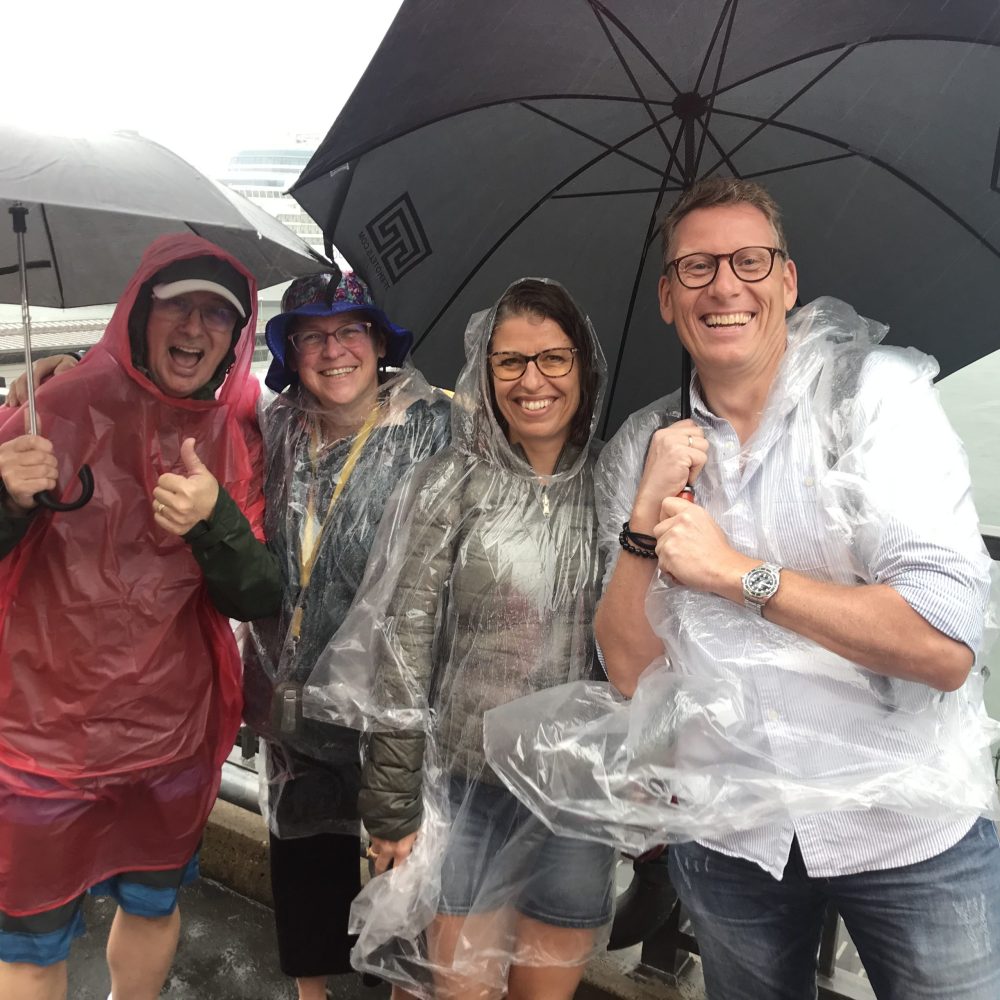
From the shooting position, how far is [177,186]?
1.59 metres

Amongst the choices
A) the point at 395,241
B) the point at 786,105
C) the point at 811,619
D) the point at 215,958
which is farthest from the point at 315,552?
the point at 215,958

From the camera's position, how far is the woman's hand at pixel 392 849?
5.51 feet

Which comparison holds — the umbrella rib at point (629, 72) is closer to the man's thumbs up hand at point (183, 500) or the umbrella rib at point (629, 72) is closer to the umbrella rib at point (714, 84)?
the umbrella rib at point (714, 84)

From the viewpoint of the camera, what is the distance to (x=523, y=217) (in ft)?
6.23

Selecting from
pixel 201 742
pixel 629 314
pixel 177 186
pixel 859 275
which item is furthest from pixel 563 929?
pixel 177 186

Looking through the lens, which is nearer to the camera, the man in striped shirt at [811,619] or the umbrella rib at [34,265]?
the man in striped shirt at [811,619]

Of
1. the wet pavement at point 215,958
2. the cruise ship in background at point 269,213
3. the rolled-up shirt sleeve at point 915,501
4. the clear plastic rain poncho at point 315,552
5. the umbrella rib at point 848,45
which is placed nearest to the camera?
the rolled-up shirt sleeve at point 915,501

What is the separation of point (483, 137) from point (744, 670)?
121 centimetres

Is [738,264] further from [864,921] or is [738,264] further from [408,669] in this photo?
[864,921]

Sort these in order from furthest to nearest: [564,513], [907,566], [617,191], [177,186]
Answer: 1. [617,191]
2. [564,513]
3. [177,186]
4. [907,566]

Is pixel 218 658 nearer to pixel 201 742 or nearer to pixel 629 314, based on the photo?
pixel 201 742

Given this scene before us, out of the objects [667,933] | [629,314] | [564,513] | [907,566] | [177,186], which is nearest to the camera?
[907,566]

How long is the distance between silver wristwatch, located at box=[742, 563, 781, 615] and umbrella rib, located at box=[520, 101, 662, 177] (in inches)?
37.1

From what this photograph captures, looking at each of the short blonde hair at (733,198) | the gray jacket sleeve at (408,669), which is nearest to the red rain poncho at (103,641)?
the gray jacket sleeve at (408,669)
